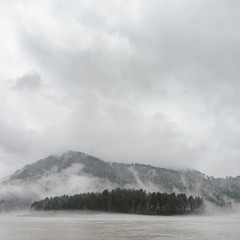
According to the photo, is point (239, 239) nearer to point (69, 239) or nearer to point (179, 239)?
point (179, 239)

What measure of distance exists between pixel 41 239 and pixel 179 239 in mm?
19045

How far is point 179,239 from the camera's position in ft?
163

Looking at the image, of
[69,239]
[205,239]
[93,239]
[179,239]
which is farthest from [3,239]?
[205,239]

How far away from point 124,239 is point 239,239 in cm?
1649

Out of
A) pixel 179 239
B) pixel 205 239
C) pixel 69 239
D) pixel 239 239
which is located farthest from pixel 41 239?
pixel 239 239

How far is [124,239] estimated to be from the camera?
48875 millimetres

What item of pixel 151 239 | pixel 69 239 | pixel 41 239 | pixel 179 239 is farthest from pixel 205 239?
pixel 41 239

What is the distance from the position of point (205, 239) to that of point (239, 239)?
4.87 metres

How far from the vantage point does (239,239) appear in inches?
2002

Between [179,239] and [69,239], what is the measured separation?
15.2 meters

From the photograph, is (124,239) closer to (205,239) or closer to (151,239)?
(151,239)

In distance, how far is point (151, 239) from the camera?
161 ft

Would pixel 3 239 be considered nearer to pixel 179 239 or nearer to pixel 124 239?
pixel 124 239

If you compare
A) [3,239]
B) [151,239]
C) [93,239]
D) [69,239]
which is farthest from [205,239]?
[3,239]
